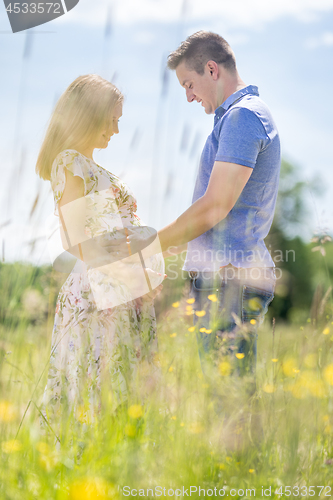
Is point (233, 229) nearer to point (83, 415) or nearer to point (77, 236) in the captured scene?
point (77, 236)

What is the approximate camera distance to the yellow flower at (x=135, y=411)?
50.5 inches

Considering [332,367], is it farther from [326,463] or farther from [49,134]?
[49,134]

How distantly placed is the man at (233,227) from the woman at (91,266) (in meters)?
0.24

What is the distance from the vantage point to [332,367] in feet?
5.02

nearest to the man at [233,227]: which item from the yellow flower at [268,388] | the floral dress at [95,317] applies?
the yellow flower at [268,388]

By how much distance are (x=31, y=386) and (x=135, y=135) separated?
122 centimetres

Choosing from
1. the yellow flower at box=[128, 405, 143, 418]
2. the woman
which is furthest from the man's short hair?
the yellow flower at box=[128, 405, 143, 418]

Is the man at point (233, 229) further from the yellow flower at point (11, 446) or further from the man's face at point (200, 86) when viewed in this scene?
the yellow flower at point (11, 446)

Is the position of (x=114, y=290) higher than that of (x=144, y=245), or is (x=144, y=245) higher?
(x=144, y=245)

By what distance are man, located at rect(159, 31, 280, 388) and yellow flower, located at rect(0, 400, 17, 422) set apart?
69cm

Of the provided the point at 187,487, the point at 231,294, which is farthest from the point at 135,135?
the point at 187,487

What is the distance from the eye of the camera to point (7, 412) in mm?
1229

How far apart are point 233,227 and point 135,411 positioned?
2.87 ft

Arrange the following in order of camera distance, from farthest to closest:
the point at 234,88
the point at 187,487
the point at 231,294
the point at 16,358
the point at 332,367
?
1. the point at 234,88
2. the point at 231,294
3. the point at 332,367
4. the point at 16,358
5. the point at 187,487
